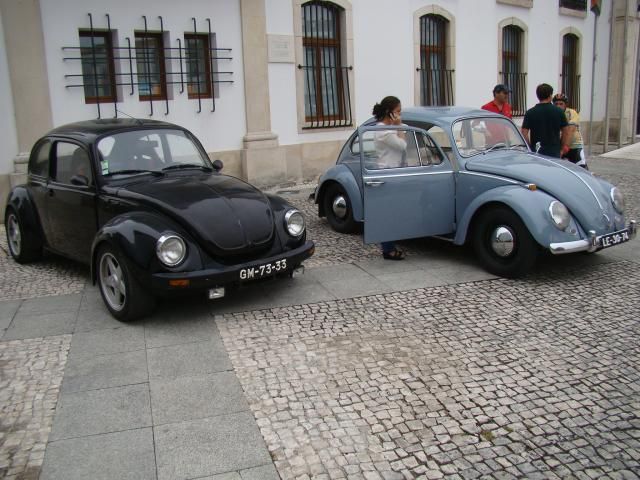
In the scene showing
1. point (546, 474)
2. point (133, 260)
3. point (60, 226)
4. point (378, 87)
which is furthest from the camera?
point (378, 87)

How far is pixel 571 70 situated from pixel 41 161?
16893 millimetres

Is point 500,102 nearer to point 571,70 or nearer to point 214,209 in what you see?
point 214,209

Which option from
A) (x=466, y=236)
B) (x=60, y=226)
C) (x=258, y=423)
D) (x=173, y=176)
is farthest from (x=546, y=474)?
(x=60, y=226)

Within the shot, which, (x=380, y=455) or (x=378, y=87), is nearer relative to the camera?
(x=380, y=455)

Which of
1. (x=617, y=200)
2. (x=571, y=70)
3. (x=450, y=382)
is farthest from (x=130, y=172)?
(x=571, y=70)

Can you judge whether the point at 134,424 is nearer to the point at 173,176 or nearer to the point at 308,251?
the point at 308,251

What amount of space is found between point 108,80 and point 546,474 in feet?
30.0

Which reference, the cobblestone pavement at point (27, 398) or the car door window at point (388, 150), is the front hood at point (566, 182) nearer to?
the car door window at point (388, 150)

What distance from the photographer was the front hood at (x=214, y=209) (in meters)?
5.25

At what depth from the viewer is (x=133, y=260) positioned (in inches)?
201

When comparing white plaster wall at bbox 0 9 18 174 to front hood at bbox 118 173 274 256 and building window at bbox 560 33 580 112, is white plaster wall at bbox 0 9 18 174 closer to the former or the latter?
front hood at bbox 118 173 274 256

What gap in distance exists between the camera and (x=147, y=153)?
→ 6.32 meters

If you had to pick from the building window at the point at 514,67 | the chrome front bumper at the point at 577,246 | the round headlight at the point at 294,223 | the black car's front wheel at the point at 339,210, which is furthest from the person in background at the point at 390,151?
the building window at the point at 514,67

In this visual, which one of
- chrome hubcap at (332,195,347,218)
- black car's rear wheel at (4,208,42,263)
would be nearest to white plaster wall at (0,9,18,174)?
black car's rear wheel at (4,208,42,263)
